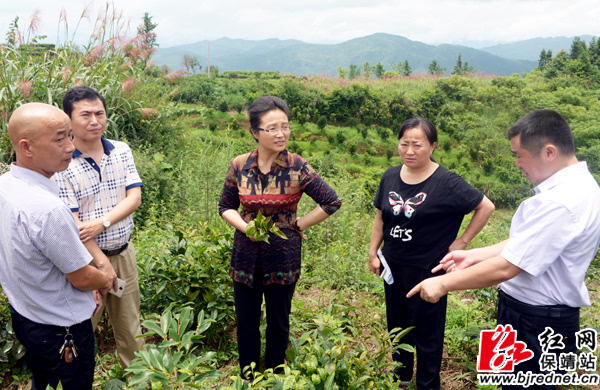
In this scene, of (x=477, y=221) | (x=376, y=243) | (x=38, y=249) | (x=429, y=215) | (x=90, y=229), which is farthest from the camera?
(x=376, y=243)

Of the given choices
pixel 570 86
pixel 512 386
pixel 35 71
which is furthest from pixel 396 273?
pixel 570 86

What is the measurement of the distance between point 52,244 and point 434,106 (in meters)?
14.7

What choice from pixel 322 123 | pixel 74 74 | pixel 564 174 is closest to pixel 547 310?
pixel 564 174

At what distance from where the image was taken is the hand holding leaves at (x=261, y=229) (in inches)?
86.0

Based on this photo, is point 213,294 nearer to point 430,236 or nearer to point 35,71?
point 430,236

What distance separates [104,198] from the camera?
2.46 meters

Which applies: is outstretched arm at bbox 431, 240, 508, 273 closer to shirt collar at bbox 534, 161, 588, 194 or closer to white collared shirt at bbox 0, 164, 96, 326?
shirt collar at bbox 534, 161, 588, 194

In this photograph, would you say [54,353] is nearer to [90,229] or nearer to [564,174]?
[90,229]

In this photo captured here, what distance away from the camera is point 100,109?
7.97 ft

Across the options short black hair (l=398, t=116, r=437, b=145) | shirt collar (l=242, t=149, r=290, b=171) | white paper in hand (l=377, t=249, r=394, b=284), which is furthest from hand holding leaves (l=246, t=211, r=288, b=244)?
short black hair (l=398, t=116, r=437, b=145)

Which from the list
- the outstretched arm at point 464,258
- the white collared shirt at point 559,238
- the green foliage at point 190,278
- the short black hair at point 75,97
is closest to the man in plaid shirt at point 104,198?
the short black hair at point 75,97

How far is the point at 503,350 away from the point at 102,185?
92.4 inches

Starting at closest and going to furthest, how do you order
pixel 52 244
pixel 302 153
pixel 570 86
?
pixel 52 244
pixel 302 153
pixel 570 86

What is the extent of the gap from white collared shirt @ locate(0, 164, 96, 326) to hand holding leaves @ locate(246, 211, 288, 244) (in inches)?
31.9
